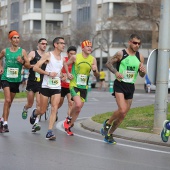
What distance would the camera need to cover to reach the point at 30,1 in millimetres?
84062

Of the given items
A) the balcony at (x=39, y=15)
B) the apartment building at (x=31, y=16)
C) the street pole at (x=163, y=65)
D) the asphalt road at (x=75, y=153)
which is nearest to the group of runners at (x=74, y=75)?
the asphalt road at (x=75, y=153)

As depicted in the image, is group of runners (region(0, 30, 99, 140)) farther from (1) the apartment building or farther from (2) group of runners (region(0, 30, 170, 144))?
(1) the apartment building

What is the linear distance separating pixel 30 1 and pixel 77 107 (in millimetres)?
72049

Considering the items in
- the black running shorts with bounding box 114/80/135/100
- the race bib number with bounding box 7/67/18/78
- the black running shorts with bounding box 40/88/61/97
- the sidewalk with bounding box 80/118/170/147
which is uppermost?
the race bib number with bounding box 7/67/18/78

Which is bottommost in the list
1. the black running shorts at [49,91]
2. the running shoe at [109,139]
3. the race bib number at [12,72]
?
the running shoe at [109,139]

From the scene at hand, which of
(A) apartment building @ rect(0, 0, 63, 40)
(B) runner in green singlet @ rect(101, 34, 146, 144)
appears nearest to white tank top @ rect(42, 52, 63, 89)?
(B) runner in green singlet @ rect(101, 34, 146, 144)

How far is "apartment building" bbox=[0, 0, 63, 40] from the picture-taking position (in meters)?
82.2

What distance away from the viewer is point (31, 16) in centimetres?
8369

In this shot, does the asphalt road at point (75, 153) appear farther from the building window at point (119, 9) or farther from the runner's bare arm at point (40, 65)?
the building window at point (119, 9)

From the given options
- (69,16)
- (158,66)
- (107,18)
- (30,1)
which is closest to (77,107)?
(158,66)

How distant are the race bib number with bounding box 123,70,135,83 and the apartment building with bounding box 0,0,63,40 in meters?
65.1

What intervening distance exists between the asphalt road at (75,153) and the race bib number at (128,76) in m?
1.26

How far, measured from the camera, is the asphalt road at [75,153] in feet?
30.6

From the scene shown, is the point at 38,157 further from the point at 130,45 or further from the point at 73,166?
the point at 130,45
